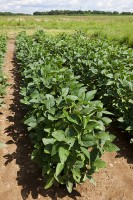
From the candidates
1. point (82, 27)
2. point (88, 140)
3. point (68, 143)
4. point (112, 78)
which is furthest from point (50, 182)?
Result: point (82, 27)

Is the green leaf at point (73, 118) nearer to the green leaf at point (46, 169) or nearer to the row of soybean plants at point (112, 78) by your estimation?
the green leaf at point (46, 169)

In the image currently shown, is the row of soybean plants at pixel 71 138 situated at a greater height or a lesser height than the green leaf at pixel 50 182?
greater

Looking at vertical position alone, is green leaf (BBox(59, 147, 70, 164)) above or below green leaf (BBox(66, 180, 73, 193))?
above

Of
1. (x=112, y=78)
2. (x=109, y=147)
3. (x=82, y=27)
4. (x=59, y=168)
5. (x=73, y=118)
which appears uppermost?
(x=73, y=118)

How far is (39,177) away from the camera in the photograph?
345 centimetres

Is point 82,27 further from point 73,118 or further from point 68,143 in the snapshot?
point 68,143

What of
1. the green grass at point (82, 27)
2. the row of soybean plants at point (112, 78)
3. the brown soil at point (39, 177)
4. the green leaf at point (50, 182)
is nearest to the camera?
the green leaf at point (50, 182)

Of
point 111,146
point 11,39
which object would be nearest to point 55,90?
point 111,146

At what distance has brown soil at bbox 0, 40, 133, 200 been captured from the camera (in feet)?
10.5

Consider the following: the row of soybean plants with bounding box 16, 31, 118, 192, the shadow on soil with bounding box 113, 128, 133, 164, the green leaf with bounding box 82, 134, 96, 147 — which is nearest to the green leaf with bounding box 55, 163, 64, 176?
the row of soybean plants with bounding box 16, 31, 118, 192

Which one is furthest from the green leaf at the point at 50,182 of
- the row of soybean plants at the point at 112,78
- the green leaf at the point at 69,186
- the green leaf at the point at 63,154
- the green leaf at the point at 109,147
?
the row of soybean plants at the point at 112,78

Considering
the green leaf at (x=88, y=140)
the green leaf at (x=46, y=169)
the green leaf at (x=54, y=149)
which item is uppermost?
the green leaf at (x=88, y=140)

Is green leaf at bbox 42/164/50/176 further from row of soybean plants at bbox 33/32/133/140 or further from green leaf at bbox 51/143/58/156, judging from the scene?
row of soybean plants at bbox 33/32/133/140

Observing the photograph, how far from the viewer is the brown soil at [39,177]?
126 inches
